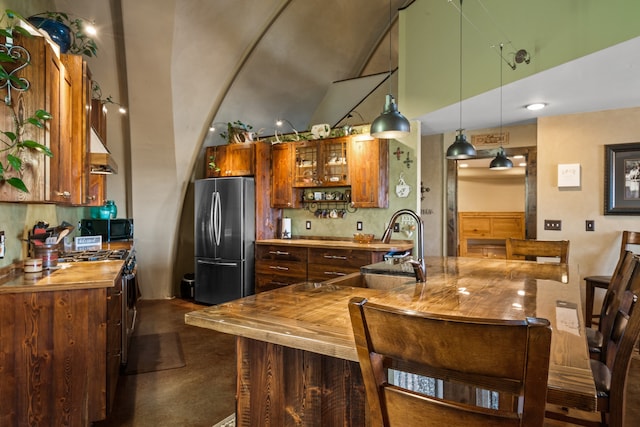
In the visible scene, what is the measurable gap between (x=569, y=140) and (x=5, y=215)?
16.8ft

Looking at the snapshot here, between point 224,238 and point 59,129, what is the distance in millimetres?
2784

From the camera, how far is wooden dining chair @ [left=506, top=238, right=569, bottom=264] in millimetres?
3004

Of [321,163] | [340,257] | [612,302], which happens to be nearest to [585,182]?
[612,302]

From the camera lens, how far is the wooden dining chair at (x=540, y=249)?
3.00 meters

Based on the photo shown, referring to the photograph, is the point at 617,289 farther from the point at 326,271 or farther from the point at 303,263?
the point at 303,263

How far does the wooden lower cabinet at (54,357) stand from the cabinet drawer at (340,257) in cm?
258

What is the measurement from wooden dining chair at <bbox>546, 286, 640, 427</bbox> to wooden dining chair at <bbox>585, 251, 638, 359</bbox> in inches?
3.5

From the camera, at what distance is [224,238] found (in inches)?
199

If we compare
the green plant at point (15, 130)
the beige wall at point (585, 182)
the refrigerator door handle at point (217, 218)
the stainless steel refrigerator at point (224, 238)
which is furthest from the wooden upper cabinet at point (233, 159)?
the beige wall at point (585, 182)

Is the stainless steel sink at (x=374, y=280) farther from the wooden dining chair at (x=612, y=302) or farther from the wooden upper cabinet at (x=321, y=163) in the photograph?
the wooden upper cabinet at (x=321, y=163)

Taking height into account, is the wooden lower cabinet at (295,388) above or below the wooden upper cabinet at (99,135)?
below

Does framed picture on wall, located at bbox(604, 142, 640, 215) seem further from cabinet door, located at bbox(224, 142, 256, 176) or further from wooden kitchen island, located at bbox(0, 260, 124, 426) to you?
Result: wooden kitchen island, located at bbox(0, 260, 124, 426)

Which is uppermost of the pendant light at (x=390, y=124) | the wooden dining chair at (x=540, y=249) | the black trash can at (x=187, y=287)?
the pendant light at (x=390, y=124)

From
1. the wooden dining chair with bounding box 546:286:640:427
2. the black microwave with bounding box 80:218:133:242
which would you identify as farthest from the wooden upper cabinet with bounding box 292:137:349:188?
the wooden dining chair with bounding box 546:286:640:427
